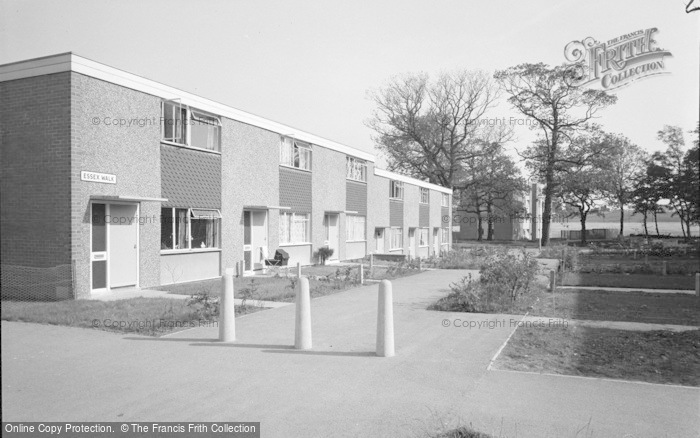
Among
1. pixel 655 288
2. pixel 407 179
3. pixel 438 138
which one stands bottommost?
pixel 655 288

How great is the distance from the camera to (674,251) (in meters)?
34.0

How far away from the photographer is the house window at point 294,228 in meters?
23.2

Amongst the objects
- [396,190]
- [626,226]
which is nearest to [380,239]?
[396,190]

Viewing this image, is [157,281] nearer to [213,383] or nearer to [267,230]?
[267,230]

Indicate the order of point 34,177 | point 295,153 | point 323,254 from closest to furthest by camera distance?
point 34,177, point 295,153, point 323,254

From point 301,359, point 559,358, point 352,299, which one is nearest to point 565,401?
point 559,358

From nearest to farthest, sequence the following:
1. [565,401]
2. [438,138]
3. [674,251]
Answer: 1. [565,401]
2. [674,251]
3. [438,138]

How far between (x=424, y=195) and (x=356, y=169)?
12.9 m

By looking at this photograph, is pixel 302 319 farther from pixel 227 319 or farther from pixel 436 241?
pixel 436 241

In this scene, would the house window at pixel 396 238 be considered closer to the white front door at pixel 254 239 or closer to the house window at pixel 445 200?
the house window at pixel 445 200

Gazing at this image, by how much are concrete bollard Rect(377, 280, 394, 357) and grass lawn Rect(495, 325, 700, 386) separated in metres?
1.40

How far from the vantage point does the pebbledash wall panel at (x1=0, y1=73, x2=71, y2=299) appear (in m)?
12.8

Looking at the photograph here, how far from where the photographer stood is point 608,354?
7.30 m

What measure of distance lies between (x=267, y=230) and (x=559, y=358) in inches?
613
